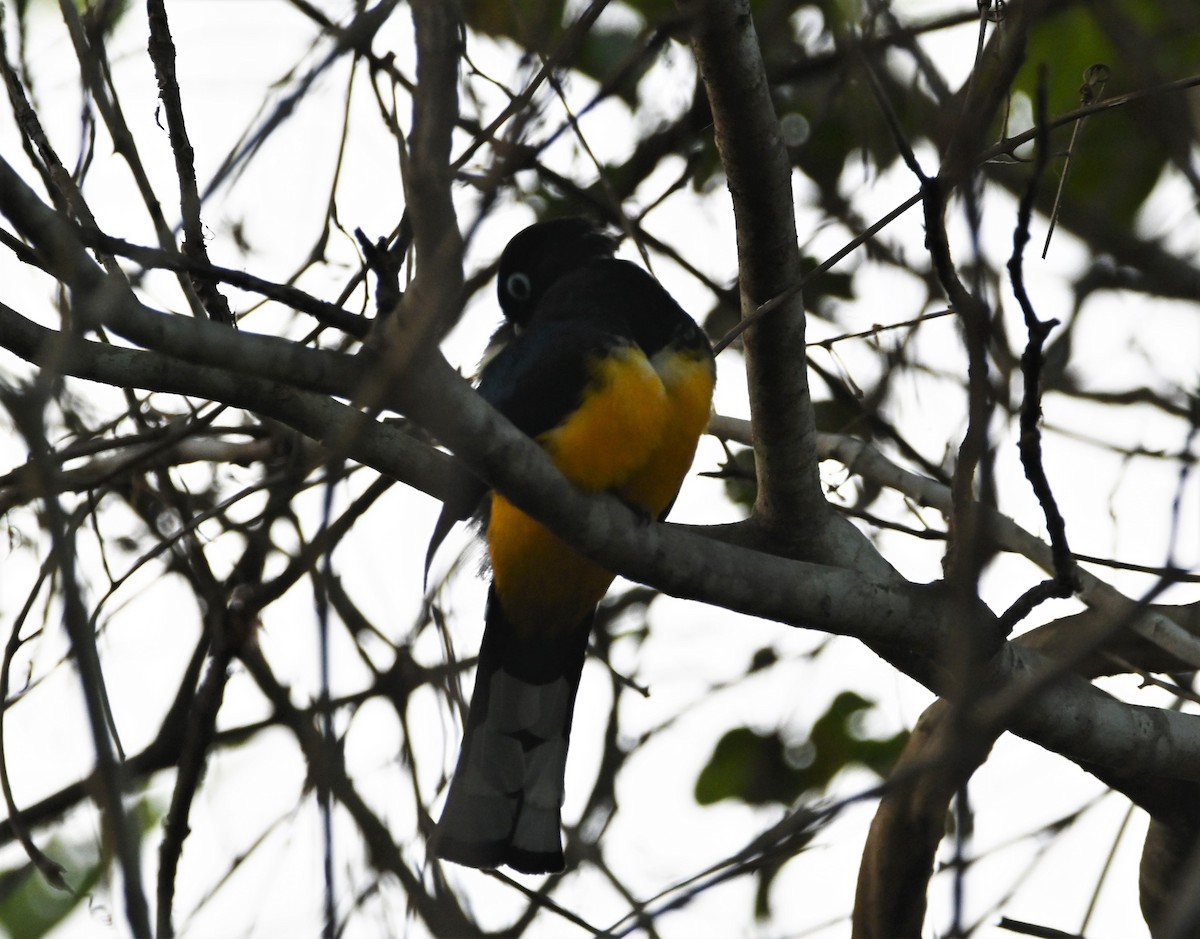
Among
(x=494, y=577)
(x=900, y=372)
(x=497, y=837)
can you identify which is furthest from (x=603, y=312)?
(x=497, y=837)

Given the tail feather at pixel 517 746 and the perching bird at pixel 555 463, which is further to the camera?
the tail feather at pixel 517 746

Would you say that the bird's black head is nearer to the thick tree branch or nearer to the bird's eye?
the bird's eye

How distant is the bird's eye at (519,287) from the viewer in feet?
14.4

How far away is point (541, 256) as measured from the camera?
4.37 metres

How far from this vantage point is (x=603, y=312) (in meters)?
3.69

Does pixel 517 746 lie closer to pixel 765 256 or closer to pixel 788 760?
pixel 788 760

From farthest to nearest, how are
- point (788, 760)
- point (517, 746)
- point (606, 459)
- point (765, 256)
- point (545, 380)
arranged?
point (788, 760) → point (517, 746) → point (545, 380) → point (606, 459) → point (765, 256)

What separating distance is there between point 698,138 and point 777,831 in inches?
137

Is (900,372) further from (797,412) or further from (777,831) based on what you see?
(777,831)

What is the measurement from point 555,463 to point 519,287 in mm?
1271

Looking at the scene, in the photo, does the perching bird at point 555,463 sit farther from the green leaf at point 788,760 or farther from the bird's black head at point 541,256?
the green leaf at point 788,760

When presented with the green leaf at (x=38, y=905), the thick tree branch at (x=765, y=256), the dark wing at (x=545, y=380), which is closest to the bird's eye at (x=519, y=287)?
the dark wing at (x=545, y=380)

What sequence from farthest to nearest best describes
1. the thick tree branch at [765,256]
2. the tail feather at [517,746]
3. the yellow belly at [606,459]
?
the tail feather at [517,746]
the yellow belly at [606,459]
the thick tree branch at [765,256]

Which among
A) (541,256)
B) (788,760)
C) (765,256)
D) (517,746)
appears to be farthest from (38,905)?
(765,256)
